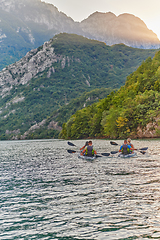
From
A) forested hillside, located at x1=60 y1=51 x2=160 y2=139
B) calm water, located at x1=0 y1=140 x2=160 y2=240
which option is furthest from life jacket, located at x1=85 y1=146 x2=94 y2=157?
forested hillside, located at x1=60 y1=51 x2=160 y2=139

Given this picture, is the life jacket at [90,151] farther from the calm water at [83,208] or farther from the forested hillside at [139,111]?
the forested hillside at [139,111]

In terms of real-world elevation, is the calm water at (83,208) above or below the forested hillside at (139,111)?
below

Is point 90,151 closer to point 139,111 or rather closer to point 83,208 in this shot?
point 83,208

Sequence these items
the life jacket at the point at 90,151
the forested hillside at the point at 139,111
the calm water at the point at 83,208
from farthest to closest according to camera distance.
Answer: the forested hillside at the point at 139,111, the life jacket at the point at 90,151, the calm water at the point at 83,208

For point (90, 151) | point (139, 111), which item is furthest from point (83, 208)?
point (139, 111)

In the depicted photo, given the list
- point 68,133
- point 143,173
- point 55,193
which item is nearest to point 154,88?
point 68,133

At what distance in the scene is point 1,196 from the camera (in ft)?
68.6

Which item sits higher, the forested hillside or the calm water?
the forested hillside

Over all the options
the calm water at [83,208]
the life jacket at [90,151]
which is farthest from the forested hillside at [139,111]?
the calm water at [83,208]

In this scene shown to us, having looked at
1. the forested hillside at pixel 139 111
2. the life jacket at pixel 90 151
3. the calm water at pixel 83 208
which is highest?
the forested hillside at pixel 139 111

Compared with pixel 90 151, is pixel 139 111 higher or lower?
higher

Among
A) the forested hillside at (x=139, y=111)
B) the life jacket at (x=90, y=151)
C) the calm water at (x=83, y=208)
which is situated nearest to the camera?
the calm water at (x=83, y=208)

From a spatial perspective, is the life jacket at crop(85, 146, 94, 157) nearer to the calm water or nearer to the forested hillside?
the calm water

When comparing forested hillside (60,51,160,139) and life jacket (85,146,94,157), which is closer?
life jacket (85,146,94,157)
